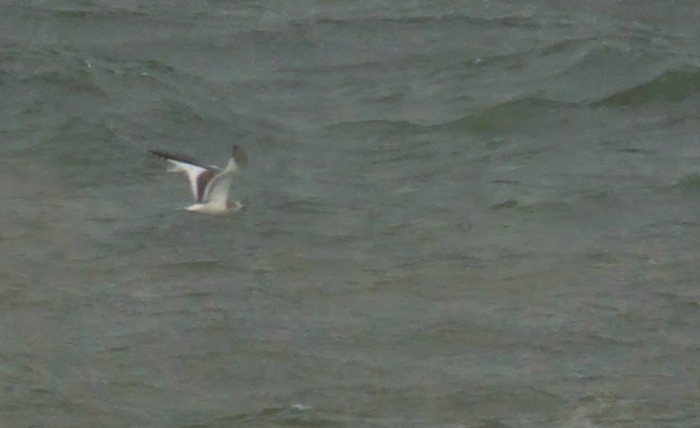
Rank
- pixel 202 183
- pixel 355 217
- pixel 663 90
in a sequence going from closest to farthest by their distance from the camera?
1. pixel 202 183
2. pixel 355 217
3. pixel 663 90

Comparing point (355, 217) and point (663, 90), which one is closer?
point (355, 217)

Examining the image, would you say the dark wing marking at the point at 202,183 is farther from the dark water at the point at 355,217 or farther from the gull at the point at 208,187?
the dark water at the point at 355,217

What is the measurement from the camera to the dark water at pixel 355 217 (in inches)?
348

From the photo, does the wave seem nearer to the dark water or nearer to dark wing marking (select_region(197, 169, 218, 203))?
the dark water

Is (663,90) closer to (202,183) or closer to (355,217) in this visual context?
(355,217)

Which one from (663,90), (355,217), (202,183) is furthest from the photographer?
(663,90)

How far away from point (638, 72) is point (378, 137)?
2.38 meters

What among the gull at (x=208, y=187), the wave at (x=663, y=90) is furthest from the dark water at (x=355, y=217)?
the gull at (x=208, y=187)

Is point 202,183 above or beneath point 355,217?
above

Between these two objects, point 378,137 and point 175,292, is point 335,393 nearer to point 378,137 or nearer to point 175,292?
point 175,292

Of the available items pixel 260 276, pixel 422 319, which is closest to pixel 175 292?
pixel 260 276

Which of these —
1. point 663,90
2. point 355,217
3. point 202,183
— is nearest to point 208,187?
point 202,183

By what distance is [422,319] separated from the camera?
9.70m

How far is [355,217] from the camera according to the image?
1141 centimetres
